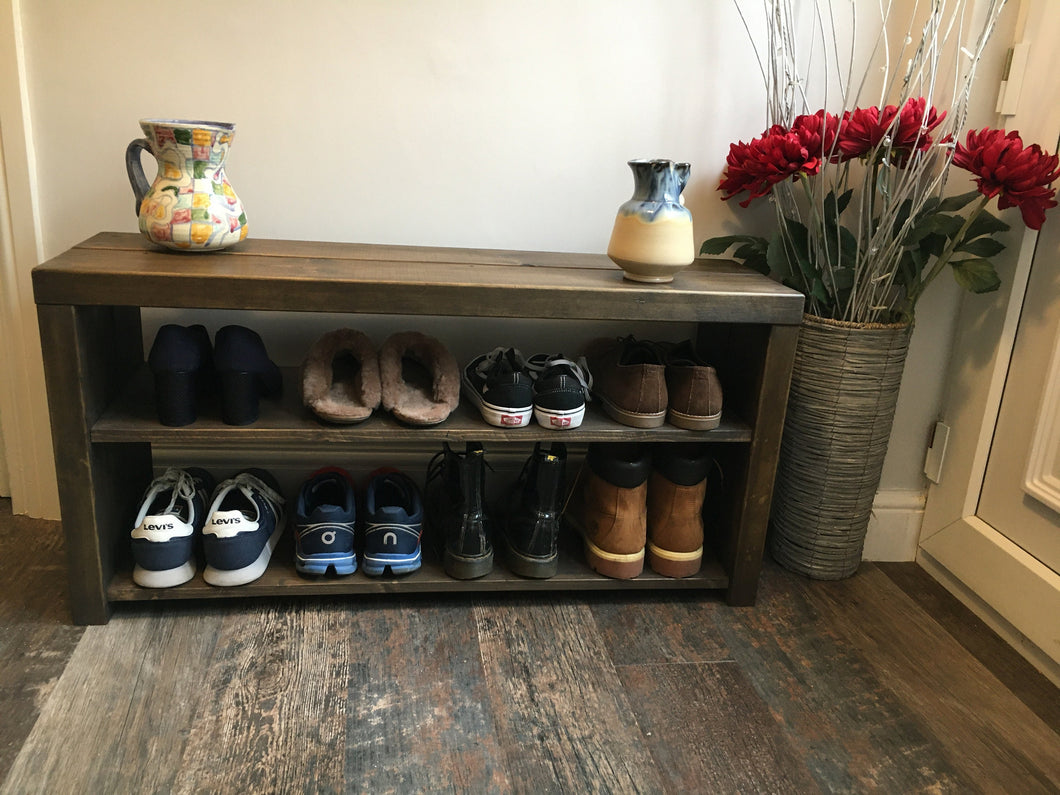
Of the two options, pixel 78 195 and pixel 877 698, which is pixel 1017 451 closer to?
pixel 877 698

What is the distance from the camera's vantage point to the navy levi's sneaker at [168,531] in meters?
1.43

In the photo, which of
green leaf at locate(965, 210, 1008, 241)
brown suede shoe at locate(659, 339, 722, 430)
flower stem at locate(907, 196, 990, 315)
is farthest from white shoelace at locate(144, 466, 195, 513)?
green leaf at locate(965, 210, 1008, 241)

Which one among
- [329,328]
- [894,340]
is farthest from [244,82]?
[894,340]

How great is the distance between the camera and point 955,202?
1.54 metres

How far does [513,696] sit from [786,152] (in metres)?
1.05

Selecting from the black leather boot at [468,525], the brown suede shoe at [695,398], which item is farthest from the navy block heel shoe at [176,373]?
the brown suede shoe at [695,398]

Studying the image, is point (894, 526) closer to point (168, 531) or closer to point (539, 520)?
point (539, 520)

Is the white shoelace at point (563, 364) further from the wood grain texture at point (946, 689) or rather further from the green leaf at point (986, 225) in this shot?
the green leaf at point (986, 225)

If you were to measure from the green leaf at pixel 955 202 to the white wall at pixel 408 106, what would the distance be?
0.25 m

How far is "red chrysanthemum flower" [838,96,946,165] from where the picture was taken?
147cm

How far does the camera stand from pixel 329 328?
68.9 inches

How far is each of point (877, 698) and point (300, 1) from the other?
1.58 m

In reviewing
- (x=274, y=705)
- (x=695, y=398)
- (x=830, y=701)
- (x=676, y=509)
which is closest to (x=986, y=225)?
(x=695, y=398)

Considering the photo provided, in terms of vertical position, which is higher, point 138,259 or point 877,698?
point 138,259
